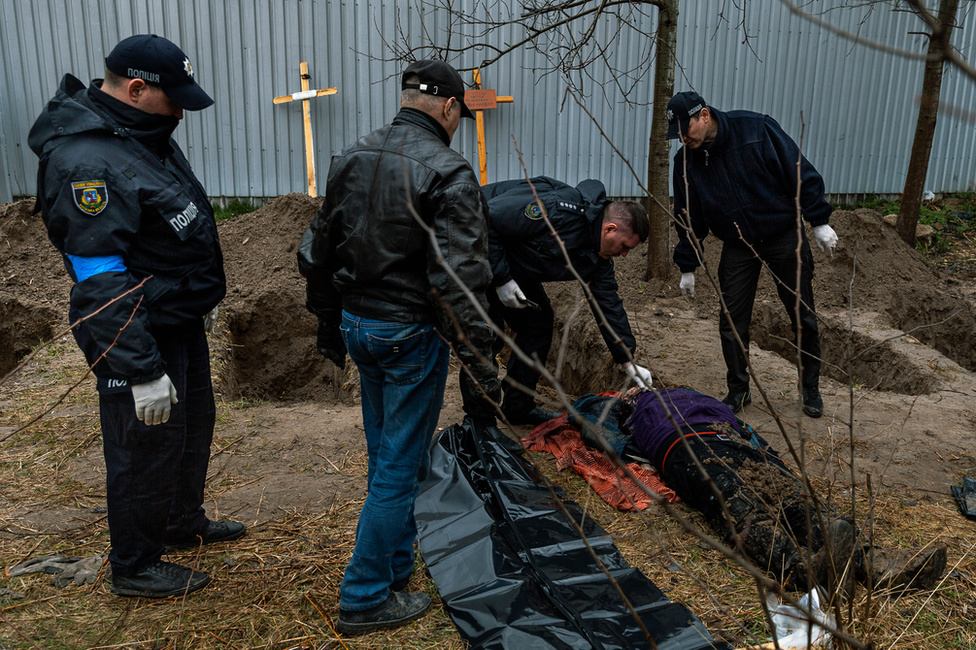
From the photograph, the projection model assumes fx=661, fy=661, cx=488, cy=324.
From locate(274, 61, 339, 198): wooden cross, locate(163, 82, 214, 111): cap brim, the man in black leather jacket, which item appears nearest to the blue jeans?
the man in black leather jacket

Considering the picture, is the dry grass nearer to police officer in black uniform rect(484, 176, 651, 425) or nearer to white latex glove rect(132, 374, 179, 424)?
white latex glove rect(132, 374, 179, 424)

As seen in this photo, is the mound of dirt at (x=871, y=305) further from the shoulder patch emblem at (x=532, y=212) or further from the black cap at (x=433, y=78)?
the black cap at (x=433, y=78)

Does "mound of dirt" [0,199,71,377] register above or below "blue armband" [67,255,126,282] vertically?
below

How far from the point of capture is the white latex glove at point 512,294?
383 centimetres

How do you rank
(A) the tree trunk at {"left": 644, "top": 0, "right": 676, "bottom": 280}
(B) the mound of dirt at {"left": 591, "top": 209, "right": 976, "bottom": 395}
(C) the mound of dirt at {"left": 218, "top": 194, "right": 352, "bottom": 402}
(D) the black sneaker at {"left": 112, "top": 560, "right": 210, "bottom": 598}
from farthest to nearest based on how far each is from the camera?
1. (C) the mound of dirt at {"left": 218, "top": 194, "right": 352, "bottom": 402}
2. (A) the tree trunk at {"left": 644, "top": 0, "right": 676, "bottom": 280}
3. (B) the mound of dirt at {"left": 591, "top": 209, "right": 976, "bottom": 395}
4. (D) the black sneaker at {"left": 112, "top": 560, "right": 210, "bottom": 598}

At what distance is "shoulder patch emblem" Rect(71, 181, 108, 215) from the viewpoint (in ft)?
7.29

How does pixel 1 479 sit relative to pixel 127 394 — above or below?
below

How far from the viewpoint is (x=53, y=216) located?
223 centimetres

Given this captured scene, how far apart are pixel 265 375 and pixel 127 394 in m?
4.29

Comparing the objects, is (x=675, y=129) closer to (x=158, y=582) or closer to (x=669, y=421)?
(x=669, y=421)

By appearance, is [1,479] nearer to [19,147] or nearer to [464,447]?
[464,447]

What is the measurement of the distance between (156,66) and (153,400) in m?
1.22

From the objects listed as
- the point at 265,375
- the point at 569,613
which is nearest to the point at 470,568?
the point at 569,613

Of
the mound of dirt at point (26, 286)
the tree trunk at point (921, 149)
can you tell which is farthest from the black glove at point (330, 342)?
the tree trunk at point (921, 149)
